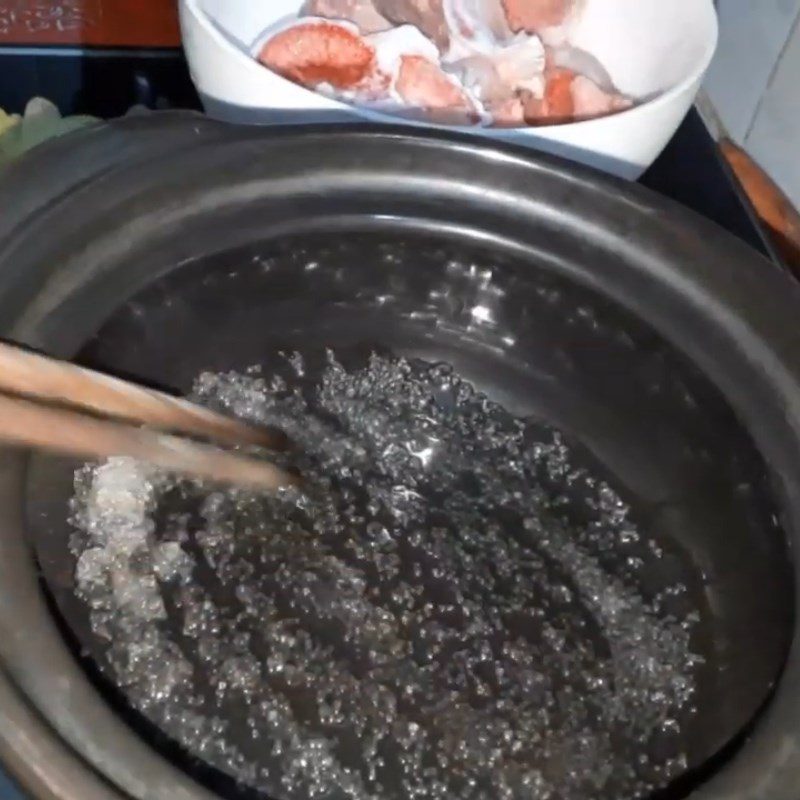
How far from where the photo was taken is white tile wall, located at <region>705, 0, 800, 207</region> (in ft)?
2.12

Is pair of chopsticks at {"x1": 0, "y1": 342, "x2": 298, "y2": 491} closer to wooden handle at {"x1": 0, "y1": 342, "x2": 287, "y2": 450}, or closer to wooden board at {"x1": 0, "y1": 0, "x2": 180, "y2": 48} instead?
wooden handle at {"x1": 0, "y1": 342, "x2": 287, "y2": 450}

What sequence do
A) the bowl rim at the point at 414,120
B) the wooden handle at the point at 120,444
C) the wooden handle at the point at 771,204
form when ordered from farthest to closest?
the wooden handle at the point at 771,204, the bowl rim at the point at 414,120, the wooden handle at the point at 120,444

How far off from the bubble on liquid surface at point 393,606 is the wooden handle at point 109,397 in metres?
0.03

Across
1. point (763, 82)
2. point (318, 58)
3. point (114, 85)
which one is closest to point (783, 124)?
point (763, 82)

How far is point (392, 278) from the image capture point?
1.72ft

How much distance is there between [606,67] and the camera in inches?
24.0

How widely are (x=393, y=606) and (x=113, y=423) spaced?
139 millimetres

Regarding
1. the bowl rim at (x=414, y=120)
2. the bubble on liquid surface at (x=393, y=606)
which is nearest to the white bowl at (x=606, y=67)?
the bowl rim at (x=414, y=120)

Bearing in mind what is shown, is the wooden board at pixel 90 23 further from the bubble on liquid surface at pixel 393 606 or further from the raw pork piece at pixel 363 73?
the bubble on liquid surface at pixel 393 606

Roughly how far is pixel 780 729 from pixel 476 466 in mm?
205

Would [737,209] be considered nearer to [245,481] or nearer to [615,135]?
[615,135]

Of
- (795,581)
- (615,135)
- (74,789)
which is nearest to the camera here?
(74,789)

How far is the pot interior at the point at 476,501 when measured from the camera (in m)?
0.41

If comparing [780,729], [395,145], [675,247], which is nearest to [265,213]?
[395,145]
